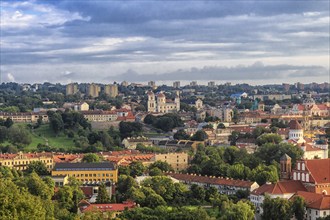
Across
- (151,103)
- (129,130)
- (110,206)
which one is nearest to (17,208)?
(110,206)

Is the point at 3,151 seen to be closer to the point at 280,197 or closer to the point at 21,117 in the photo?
the point at 21,117

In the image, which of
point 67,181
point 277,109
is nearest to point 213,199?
point 67,181

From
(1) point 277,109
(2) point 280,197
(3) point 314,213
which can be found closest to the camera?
(3) point 314,213

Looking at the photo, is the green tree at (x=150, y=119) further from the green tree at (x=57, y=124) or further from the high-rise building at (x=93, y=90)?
the high-rise building at (x=93, y=90)

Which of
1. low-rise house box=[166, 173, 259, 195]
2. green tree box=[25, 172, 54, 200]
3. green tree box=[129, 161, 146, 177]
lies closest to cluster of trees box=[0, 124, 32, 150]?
green tree box=[129, 161, 146, 177]

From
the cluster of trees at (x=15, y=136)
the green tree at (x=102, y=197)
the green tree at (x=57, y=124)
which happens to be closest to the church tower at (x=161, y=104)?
the green tree at (x=57, y=124)

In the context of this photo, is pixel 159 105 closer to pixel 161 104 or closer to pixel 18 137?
pixel 161 104

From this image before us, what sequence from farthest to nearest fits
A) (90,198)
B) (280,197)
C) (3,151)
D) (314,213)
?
(3,151) < (90,198) < (280,197) < (314,213)
